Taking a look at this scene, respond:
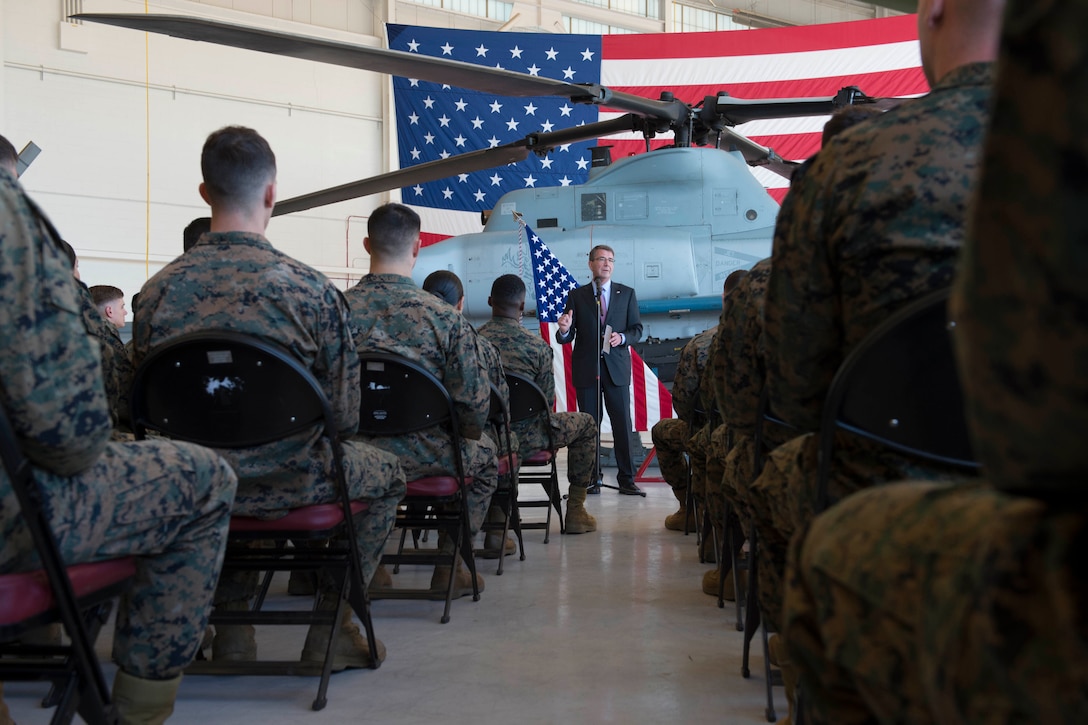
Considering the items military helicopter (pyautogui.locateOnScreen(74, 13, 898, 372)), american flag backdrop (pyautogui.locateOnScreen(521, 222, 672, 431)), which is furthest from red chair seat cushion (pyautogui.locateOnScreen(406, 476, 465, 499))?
military helicopter (pyautogui.locateOnScreen(74, 13, 898, 372))

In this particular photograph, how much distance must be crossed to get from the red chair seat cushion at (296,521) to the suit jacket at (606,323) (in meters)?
4.22

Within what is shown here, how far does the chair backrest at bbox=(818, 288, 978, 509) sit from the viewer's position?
1.17 m

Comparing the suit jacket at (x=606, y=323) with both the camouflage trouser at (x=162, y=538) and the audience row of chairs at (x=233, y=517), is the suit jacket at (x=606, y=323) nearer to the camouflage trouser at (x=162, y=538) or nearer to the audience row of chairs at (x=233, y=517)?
the audience row of chairs at (x=233, y=517)

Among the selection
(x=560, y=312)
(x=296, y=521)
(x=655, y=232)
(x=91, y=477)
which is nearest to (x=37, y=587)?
(x=91, y=477)

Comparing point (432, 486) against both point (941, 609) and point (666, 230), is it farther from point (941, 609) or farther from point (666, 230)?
point (666, 230)

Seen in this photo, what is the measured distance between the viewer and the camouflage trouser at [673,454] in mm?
4609

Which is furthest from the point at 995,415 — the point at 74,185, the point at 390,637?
the point at 74,185

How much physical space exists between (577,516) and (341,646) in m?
2.47

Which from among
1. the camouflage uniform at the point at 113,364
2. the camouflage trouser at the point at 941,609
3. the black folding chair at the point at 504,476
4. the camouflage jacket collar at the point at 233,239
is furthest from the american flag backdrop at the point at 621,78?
the camouflage trouser at the point at 941,609

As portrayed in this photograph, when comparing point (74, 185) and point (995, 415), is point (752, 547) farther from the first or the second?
point (74, 185)

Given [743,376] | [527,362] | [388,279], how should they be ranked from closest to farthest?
[743,376] < [388,279] < [527,362]

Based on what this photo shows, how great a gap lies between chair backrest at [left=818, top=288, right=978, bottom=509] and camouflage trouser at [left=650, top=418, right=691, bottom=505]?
3.29 metres

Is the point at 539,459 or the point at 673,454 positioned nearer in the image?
the point at 539,459

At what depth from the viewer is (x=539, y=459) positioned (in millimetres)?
4465
